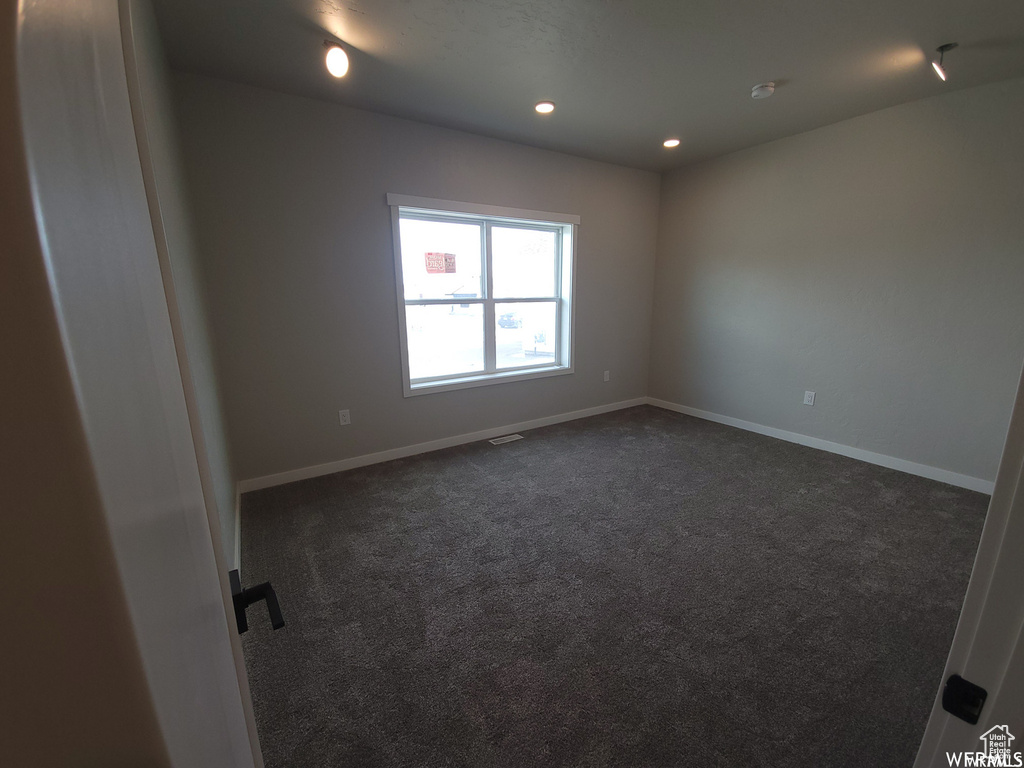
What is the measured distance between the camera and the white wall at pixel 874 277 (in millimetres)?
2604

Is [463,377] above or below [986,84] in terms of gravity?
below

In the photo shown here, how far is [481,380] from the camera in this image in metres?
3.70

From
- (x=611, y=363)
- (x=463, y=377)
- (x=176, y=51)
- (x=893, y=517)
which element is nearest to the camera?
→ (x=176, y=51)

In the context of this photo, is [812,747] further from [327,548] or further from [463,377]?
[463,377]

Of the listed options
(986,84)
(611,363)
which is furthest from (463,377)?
(986,84)

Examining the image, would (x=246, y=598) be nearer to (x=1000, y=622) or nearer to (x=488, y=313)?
(x=1000, y=622)

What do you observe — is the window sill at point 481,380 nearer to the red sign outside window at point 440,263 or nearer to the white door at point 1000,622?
the red sign outside window at point 440,263

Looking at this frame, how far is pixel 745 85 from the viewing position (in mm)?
2502

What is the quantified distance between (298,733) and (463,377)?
270 cm

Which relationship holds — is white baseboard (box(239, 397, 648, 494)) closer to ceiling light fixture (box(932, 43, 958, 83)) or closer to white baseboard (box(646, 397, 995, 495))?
white baseboard (box(646, 397, 995, 495))

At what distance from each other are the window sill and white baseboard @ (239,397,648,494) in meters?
0.44

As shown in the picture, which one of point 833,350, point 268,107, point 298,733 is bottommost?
point 298,733

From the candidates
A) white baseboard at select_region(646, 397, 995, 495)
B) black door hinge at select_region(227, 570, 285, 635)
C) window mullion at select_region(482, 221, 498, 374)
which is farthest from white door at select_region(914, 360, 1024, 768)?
window mullion at select_region(482, 221, 498, 374)

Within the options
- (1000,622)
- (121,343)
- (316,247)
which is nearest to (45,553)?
(121,343)
